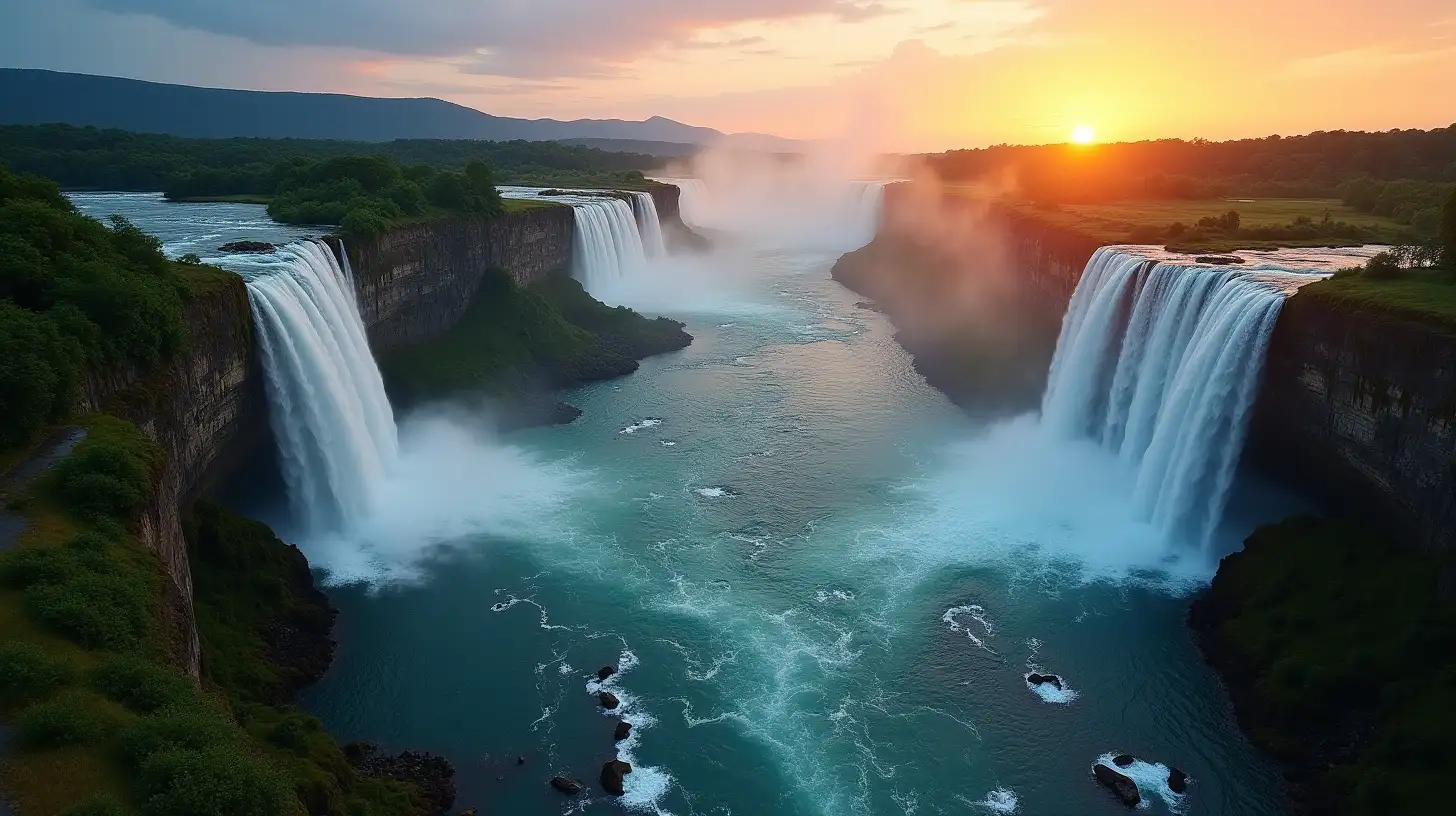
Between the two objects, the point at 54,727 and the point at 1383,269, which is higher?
the point at 1383,269

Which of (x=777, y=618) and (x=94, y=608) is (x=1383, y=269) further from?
(x=94, y=608)

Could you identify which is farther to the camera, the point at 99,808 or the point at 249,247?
the point at 249,247

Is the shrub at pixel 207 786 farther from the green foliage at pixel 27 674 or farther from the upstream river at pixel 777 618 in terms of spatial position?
the upstream river at pixel 777 618

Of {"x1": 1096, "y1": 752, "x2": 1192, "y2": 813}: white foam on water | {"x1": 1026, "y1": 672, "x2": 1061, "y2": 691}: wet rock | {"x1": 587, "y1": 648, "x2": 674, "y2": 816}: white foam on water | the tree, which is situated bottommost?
{"x1": 1096, "y1": 752, "x2": 1192, "y2": 813}: white foam on water

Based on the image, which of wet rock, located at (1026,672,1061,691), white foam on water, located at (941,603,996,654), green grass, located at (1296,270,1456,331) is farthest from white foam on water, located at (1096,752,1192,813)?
green grass, located at (1296,270,1456,331)

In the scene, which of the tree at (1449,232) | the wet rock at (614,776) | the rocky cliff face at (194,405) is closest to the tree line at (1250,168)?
the tree at (1449,232)

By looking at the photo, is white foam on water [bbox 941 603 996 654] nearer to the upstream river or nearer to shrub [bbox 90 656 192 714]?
the upstream river

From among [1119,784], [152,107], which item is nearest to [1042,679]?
[1119,784]
